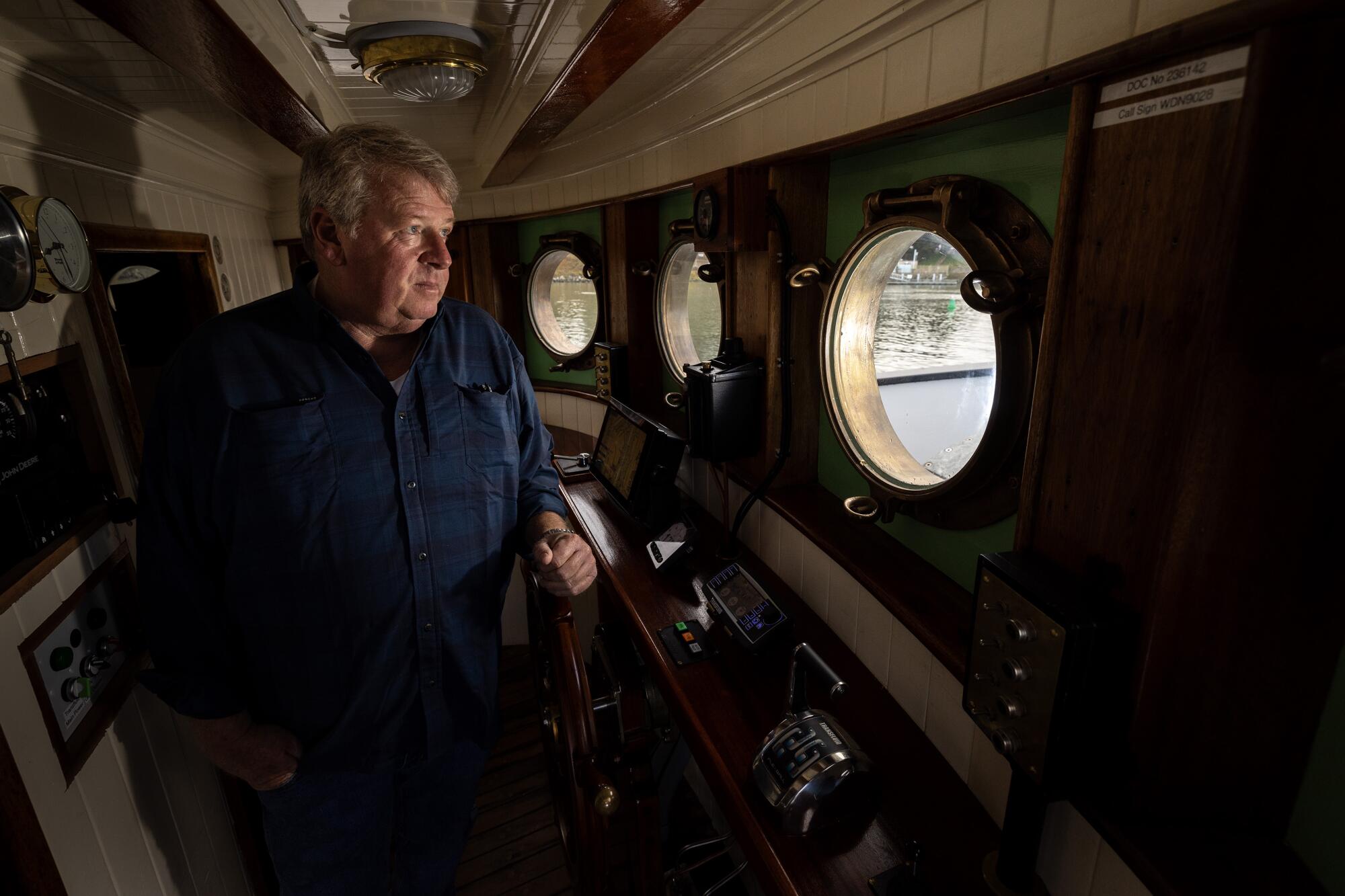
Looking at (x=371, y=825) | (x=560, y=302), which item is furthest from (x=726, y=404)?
(x=560, y=302)

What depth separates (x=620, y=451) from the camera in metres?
2.86

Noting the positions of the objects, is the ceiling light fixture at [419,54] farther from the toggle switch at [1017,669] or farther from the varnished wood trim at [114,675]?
the toggle switch at [1017,669]

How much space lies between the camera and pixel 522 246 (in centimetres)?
475

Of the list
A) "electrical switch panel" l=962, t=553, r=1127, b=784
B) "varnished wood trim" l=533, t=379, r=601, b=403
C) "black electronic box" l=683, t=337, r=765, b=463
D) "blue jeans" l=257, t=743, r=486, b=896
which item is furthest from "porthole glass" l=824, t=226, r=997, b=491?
"varnished wood trim" l=533, t=379, r=601, b=403

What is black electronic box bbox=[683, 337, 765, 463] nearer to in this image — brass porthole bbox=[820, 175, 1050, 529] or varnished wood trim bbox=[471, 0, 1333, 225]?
brass porthole bbox=[820, 175, 1050, 529]

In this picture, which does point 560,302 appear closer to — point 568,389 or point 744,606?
point 568,389

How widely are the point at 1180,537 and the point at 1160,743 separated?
1.00 ft

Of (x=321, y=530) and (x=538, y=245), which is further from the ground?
(x=538, y=245)

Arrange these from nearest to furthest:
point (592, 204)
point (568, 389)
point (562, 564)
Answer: point (562, 564)
point (592, 204)
point (568, 389)

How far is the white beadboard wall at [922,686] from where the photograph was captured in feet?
3.40

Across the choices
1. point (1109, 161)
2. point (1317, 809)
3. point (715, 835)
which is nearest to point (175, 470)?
point (1109, 161)

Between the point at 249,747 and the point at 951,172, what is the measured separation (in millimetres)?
2122

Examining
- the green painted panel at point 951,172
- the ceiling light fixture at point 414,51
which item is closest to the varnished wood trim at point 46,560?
the ceiling light fixture at point 414,51

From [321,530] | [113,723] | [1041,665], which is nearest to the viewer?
[1041,665]
